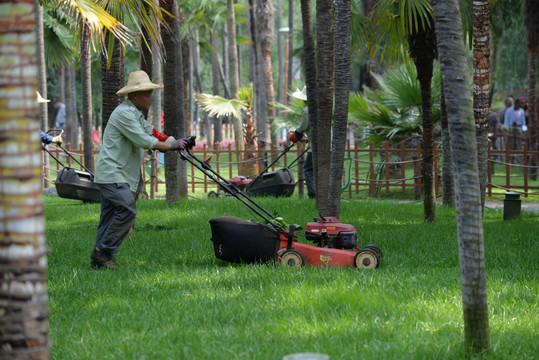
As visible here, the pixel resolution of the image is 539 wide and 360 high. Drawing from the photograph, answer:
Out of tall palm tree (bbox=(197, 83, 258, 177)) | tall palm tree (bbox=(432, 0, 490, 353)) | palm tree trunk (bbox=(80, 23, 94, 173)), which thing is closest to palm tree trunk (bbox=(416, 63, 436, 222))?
tall palm tree (bbox=(432, 0, 490, 353))

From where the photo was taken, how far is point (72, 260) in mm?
8047

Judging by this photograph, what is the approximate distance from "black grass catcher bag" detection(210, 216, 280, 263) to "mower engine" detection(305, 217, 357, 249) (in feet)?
1.39

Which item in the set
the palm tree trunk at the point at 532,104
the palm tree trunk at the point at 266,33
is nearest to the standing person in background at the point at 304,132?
the palm tree trunk at the point at 532,104

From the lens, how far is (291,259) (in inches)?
281

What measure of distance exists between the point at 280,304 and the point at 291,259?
168 cm

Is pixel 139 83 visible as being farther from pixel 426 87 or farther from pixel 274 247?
pixel 426 87

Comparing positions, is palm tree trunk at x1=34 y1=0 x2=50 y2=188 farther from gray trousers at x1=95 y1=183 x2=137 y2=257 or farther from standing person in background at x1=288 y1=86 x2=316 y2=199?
gray trousers at x1=95 y1=183 x2=137 y2=257

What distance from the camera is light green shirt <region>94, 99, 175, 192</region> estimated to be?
736 cm

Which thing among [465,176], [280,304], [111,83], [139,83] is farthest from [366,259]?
[111,83]

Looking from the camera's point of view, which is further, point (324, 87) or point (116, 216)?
point (324, 87)

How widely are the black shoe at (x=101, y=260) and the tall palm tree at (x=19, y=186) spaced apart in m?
4.41

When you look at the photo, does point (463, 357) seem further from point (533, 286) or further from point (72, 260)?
point (72, 260)

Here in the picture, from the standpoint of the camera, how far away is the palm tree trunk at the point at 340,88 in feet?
27.9

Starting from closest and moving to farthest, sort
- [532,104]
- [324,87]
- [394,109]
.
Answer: [324,87] → [394,109] → [532,104]
